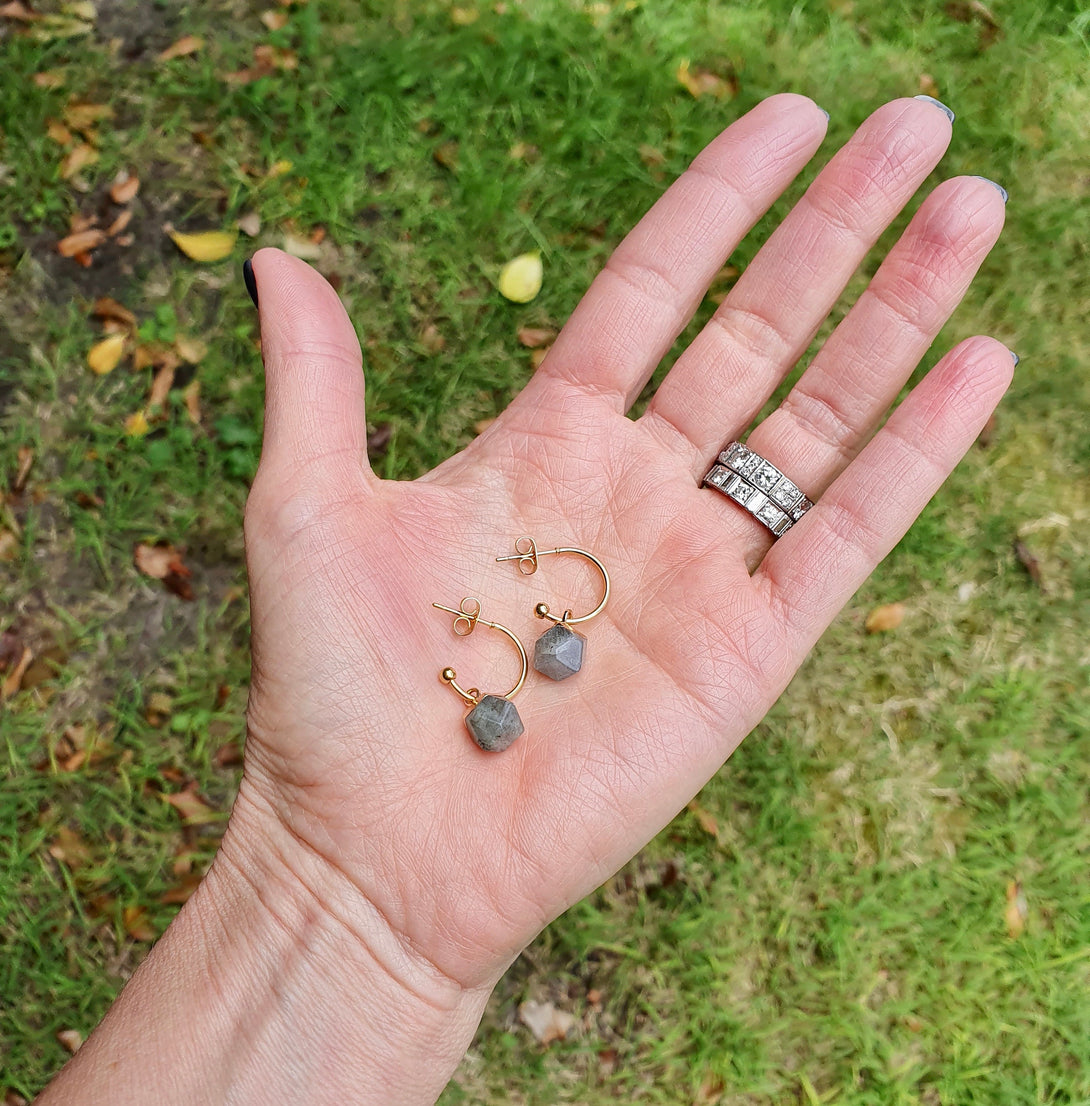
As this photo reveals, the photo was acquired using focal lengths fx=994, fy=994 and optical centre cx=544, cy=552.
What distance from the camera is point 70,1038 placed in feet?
15.3

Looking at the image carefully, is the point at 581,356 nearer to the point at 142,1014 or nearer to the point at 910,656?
the point at 910,656

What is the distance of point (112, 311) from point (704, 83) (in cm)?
339

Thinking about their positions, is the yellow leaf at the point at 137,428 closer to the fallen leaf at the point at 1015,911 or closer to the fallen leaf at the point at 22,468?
the fallen leaf at the point at 22,468

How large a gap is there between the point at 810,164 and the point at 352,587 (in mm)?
3399

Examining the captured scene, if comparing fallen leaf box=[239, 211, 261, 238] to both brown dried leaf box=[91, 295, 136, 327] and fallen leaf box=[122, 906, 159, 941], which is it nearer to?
brown dried leaf box=[91, 295, 136, 327]

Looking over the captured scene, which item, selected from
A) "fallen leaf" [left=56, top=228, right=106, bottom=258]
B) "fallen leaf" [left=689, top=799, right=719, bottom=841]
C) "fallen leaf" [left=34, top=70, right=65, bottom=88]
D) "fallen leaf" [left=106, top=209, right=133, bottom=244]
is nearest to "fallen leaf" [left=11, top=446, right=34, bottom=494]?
"fallen leaf" [left=56, top=228, right=106, bottom=258]

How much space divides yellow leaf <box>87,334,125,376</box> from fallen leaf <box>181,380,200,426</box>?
0.42m

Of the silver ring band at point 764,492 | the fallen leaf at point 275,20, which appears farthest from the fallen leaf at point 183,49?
the silver ring band at point 764,492

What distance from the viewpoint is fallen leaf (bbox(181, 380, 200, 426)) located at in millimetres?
5164

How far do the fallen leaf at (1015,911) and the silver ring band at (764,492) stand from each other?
2.33 metres

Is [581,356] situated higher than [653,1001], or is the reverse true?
[581,356]

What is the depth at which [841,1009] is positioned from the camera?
4.61 meters

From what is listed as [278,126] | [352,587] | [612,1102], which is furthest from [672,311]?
[612,1102]

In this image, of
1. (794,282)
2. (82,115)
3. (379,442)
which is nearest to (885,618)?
(794,282)
